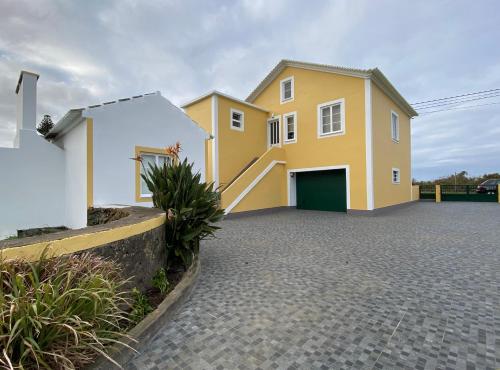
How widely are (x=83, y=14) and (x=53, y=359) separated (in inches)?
386

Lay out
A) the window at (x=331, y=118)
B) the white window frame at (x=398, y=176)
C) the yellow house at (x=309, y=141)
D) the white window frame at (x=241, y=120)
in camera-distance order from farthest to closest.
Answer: the white window frame at (x=398, y=176) → the white window frame at (x=241, y=120) → the window at (x=331, y=118) → the yellow house at (x=309, y=141)

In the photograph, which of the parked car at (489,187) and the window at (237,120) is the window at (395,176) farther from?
the window at (237,120)

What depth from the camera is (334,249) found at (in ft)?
19.7

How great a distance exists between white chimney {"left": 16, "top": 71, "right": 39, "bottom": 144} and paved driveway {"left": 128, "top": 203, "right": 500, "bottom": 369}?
768cm

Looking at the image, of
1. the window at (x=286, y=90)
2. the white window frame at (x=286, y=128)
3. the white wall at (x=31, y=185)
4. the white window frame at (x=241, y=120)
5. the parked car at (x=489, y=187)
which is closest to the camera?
the white wall at (x=31, y=185)

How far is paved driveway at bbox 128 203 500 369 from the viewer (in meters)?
2.29

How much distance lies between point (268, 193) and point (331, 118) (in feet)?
16.7

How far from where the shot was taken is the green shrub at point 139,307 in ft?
8.96

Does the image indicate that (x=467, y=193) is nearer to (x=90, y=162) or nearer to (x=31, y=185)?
(x=90, y=162)

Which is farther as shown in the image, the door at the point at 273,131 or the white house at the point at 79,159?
the door at the point at 273,131

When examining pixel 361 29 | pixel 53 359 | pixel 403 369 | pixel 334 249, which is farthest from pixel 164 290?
pixel 361 29

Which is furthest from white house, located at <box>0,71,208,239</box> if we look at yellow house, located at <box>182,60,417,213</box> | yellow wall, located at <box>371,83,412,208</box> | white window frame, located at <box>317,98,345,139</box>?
yellow wall, located at <box>371,83,412,208</box>

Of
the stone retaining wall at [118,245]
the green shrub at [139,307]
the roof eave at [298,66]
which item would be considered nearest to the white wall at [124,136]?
the stone retaining wall at [118,245]

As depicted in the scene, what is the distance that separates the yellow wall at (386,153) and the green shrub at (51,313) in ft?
40.5
